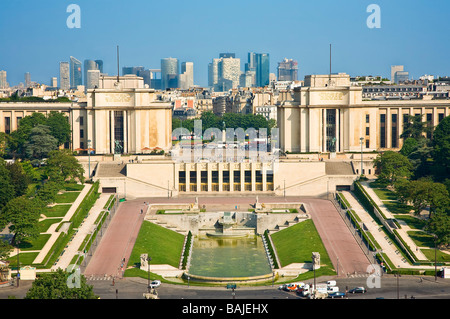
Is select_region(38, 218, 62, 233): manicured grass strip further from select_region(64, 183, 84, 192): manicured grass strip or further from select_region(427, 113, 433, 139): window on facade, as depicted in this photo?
select_region(427, 113, 433, 139): window on facade

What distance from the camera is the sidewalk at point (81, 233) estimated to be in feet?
272

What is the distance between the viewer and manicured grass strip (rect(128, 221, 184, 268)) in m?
84.8

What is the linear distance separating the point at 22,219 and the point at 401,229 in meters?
43.3

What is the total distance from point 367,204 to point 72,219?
39.0 m

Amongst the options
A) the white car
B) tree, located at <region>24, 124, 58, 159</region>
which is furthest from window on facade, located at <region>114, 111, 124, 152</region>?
the white car

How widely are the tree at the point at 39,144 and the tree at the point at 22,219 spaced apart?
44371 millimetres

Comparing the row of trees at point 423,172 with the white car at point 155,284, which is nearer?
the white car at point 155,284

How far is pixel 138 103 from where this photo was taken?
439 feet

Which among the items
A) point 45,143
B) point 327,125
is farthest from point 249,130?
point 45,143

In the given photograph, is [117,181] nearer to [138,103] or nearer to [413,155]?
[138,103]

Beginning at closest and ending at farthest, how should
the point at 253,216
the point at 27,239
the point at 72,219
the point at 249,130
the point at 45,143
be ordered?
1. the point at 27,239
2. the point at 72,219
3. the point at 253,216
4. the point at 45,143
5. the point at 249,130

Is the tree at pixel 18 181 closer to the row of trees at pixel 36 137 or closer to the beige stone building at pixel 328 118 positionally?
the row of trees at pixel 36 137

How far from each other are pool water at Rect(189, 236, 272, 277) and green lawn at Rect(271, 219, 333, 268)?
2.12m

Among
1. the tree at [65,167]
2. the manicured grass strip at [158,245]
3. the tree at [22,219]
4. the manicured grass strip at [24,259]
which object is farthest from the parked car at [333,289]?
the tree at [65,167]
